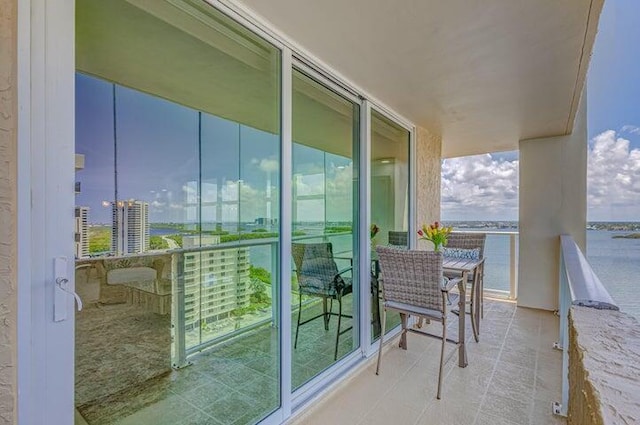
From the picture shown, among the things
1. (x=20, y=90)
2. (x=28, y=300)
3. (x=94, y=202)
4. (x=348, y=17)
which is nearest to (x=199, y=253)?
(x=94, y=202)

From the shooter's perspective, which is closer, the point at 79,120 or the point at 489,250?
the point at 79,120

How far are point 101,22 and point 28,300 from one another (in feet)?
3.57

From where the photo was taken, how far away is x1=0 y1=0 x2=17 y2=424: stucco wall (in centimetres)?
87

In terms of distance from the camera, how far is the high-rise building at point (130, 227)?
1.33 meters

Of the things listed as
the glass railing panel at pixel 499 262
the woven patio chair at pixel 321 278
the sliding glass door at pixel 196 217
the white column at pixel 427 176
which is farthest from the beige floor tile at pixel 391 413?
the glass railing panel at pixel 499 262

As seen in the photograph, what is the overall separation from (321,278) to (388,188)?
4.31 ft

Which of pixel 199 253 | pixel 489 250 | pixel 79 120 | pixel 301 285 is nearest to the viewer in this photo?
pixel 79 120

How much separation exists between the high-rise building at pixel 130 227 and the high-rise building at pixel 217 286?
468 mm

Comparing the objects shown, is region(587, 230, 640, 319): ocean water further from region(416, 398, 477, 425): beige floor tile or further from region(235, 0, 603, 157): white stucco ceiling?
region(416, 398, 477, 425): beige floor tile

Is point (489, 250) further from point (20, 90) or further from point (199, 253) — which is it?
point (20, 90)

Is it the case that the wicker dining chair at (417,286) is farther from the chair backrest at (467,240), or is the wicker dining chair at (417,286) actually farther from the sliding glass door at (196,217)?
the chair backrest at (467,240)

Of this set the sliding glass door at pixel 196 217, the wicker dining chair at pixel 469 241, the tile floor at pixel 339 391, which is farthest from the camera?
the wicker dining chair at pixel 469 241

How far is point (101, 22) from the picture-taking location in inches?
49.6

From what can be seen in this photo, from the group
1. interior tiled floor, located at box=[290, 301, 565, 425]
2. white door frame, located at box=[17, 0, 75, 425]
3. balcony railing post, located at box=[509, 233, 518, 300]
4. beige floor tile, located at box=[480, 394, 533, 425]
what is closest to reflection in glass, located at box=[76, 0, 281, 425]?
white door frame, located at box=[17, 0, 75, 425]
